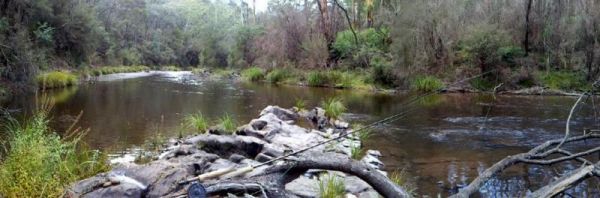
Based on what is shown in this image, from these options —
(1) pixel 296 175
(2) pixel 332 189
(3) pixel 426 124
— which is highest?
(1) pixel 296 175

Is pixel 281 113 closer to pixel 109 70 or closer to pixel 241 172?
pixel 241 172

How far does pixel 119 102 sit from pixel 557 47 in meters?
20.2

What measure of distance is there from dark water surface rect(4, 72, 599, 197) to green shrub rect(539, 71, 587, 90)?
283 centimetres

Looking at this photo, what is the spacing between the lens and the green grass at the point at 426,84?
2245 cm

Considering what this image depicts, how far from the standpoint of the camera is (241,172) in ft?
15.5

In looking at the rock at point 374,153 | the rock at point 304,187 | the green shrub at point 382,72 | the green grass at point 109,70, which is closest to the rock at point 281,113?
the rock at point 374,153

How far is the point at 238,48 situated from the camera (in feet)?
142

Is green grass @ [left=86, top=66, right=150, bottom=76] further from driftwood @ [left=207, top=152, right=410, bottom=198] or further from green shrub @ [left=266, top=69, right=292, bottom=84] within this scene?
driftwood @ [left=207, top=152, right=410, bottom=198]

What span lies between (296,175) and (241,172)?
524mm

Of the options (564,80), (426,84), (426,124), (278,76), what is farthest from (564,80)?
(278,76)

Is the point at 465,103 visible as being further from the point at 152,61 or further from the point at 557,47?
the point at 152,61

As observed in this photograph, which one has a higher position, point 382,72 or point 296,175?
point 296,175

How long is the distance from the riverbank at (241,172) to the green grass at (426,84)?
13545 millimetres

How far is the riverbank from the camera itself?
4480mm
